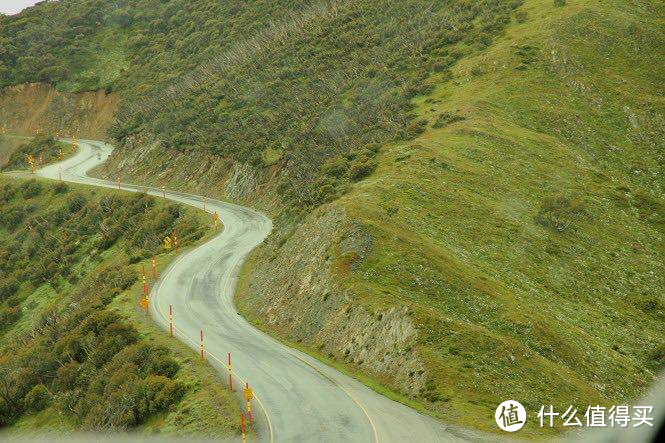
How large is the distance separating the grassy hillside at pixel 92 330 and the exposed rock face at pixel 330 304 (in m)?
5.05

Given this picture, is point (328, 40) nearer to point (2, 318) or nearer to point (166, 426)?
point (2, 318)

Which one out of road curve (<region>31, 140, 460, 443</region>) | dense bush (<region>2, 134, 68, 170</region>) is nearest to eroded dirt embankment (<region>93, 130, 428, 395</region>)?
road curve (<region>31, 140, 460, 443</region>)

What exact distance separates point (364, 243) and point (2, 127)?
250ft

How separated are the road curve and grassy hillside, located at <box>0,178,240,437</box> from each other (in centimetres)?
116

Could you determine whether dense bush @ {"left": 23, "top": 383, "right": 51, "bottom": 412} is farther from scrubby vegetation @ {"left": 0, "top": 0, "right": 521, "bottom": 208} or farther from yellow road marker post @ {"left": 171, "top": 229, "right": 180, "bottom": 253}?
scrubby vegetation @ {"left": 0, "top": 0, "right": 521, "bottom": 208}

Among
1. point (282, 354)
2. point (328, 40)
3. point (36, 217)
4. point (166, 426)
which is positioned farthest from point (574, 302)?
point (328, 40)

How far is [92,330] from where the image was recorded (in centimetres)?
2930

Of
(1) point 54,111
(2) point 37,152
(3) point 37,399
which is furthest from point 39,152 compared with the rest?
(3) point 37,399

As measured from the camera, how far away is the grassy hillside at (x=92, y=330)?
21.9 meters

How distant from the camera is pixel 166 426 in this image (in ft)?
67.8

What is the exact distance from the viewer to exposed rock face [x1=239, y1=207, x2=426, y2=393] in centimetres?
2364

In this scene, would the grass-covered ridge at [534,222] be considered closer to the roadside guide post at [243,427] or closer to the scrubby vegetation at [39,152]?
the roadside guide post at [243,427]

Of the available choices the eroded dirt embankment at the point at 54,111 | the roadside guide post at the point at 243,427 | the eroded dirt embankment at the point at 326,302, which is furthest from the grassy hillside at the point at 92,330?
the eroded dirt embankment at the point at 54,111

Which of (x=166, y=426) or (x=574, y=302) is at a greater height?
(x=166, y=426)
